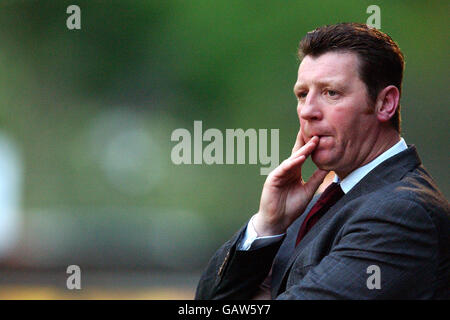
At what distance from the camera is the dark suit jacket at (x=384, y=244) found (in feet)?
7.98

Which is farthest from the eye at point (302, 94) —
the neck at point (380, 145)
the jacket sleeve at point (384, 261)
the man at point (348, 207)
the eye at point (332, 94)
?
the jacket sleeve at point (384, 261)

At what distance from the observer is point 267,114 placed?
37.3 feet

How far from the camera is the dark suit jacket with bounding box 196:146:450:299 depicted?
2.43 m

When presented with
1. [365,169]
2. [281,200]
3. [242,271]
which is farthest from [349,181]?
[242,271]

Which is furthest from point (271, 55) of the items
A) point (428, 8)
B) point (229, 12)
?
point (428, 8)

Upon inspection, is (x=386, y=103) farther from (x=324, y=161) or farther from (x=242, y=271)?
(x=242, y=271)

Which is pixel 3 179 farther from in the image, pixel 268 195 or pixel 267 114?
pixel 268 195

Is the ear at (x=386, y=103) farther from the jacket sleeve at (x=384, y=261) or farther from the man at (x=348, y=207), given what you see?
the jacket sleeve at (x=384, y=261)

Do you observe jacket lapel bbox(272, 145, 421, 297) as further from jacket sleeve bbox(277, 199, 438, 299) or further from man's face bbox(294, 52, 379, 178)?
jacket sleeve bbox(277, 199, 438, 299)

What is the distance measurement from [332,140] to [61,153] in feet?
33.6

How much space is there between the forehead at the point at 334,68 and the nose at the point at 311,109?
0.21 feet

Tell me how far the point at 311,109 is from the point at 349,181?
1.12ft

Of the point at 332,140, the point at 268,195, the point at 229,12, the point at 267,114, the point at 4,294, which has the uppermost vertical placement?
the point at 229,12

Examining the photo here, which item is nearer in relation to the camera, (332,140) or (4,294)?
(332,140)
